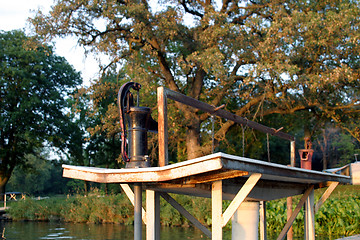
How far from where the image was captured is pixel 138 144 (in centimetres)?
→ 539

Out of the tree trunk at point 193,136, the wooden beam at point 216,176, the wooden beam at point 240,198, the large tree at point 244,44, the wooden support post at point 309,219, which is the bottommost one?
the wooden support post at point 309,219

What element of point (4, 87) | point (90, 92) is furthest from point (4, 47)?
point (90, 92)

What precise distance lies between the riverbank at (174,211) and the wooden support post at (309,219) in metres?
7.16

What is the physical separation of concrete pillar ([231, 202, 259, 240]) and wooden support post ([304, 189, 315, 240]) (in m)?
1.58

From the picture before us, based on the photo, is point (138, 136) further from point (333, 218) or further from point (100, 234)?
point (100, 234)

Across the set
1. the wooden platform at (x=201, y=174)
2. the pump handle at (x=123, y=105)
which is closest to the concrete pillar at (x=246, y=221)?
the wooden platform at (x=201, y=174)

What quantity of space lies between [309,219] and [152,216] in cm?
346

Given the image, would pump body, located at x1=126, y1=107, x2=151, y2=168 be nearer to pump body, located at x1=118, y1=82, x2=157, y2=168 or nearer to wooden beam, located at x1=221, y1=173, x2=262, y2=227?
pump body, located at x1=118, y1=82, x2=157, y2=168

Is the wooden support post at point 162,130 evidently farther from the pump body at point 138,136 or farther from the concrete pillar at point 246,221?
the concrete pillar at point 246,221

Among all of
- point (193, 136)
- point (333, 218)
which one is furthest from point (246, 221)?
point (193, 136)

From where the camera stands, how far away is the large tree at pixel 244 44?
15.9 m

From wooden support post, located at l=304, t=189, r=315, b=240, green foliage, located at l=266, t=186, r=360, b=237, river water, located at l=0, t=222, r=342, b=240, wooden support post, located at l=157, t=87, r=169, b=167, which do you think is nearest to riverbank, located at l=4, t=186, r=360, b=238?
green foliage, located at l=266, t=186, r=360, b=237

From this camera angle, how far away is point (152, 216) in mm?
5621

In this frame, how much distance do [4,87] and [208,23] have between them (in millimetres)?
19827
